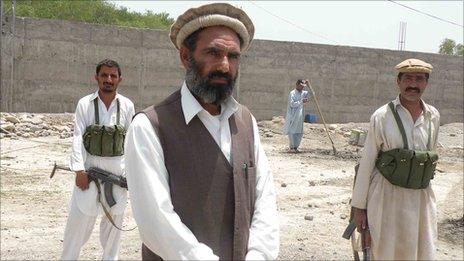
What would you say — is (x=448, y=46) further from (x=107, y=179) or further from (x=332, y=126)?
(x=107, y=179)

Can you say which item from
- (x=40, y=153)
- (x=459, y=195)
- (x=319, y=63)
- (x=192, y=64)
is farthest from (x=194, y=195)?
(x=319, y=63)

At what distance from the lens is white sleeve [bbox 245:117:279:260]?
183 cm

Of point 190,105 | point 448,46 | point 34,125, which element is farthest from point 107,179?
point 448,46

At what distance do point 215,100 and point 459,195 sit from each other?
6.75m

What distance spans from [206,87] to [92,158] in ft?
7.96

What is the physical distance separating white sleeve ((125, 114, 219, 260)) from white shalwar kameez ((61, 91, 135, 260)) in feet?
7.31

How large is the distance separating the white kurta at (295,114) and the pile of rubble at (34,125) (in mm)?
4965

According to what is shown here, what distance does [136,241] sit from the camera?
16.1ft

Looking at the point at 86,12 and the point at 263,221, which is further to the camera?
the point at 86,12

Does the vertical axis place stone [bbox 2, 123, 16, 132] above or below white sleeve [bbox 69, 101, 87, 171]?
below

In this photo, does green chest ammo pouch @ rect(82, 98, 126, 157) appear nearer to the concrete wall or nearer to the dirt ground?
the dirt ground

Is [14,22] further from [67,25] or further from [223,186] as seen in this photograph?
[223,186]

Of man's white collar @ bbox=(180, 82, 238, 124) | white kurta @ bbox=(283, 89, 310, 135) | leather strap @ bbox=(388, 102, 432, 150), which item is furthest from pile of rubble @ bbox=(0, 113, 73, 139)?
man's white collar @ bbox=(180, 82, 238, 124)

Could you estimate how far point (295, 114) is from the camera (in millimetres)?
11273
